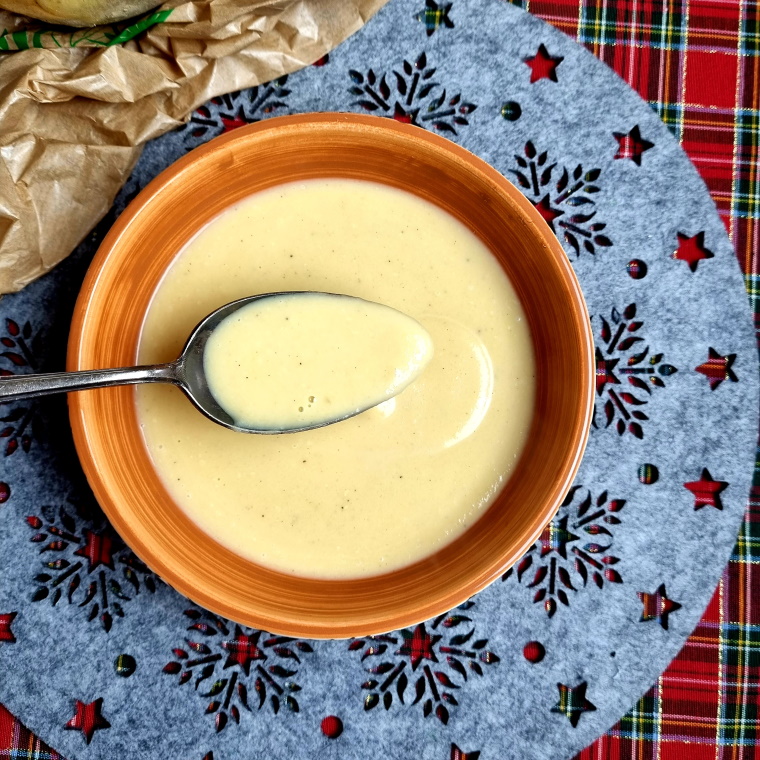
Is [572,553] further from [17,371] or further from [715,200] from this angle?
[17,371]

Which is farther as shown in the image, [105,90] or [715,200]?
[715,200]

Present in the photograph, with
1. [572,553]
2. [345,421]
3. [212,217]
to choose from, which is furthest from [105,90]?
[572,553]

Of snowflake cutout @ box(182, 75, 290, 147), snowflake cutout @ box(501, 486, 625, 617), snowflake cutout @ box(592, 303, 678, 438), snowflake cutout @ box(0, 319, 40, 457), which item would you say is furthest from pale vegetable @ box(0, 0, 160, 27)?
snowflake cutout @ box(501, 486, 625, 617)

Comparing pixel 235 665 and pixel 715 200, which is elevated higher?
pixel 715 200

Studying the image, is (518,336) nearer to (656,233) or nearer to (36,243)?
→ (656,233)

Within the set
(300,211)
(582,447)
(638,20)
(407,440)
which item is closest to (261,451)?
(407,440)

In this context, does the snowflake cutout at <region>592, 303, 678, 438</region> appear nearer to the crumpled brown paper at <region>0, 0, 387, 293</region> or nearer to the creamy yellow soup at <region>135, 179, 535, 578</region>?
the creamy yellow soup at <region>135, 179, 535, 578</region>

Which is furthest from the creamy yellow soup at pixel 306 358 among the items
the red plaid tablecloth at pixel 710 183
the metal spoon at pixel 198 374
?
the red plaid tablecloth at pixel 710 183
